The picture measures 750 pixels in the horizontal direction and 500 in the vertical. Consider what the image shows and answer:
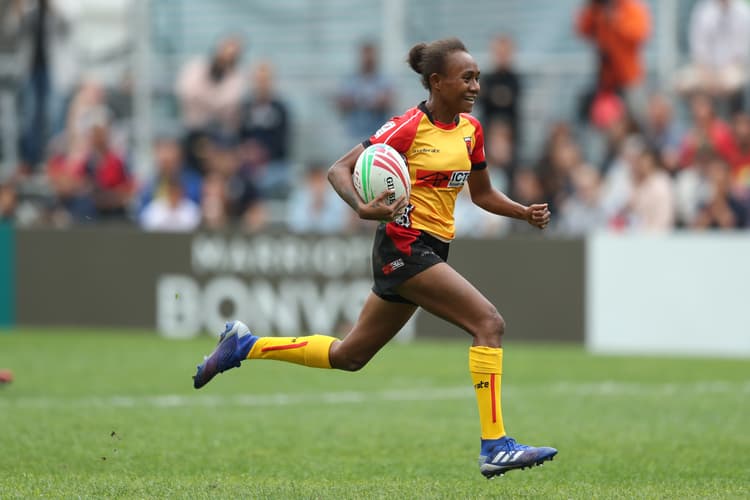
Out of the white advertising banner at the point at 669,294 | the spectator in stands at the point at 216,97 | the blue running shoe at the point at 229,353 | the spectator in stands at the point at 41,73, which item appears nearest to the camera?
the blue running shoe at the point at 229,353

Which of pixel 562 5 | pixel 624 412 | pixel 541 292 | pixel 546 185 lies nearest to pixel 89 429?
pixel 624 412

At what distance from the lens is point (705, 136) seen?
56.2ft

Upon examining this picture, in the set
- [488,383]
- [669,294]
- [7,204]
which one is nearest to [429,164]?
[488,383]

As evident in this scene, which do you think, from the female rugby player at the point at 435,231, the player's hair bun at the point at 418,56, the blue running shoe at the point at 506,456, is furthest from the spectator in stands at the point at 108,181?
the blue running shoe at the point at 506,456

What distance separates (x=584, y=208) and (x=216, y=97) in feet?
17.9

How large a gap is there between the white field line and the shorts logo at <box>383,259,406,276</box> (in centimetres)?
413

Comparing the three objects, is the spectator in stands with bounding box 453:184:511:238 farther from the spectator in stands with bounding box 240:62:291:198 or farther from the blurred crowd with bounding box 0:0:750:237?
the spectator in stands with bounding box 240:62:291:198

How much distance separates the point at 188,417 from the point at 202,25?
13.2m

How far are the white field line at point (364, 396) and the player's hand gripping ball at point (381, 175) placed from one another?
4.44 m

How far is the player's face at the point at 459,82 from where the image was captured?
7.75 m

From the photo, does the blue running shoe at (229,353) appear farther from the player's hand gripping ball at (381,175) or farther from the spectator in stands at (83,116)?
the spectator in stands at (83,116)

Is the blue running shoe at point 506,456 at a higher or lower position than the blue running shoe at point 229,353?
lower

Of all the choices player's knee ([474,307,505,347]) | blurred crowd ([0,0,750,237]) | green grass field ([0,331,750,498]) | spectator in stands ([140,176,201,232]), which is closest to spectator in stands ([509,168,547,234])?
blurred crowd ([0,0,750,237])

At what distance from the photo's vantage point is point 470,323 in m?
7.60
